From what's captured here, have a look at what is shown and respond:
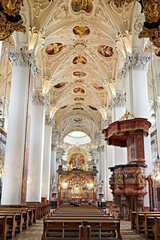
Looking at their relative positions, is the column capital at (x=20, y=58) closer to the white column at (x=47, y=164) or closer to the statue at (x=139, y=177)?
the statue at (x=139, y=177)

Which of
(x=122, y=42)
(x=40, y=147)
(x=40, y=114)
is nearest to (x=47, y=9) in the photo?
(x=122, y=42)

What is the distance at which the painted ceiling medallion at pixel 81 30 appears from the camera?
16.4 metres

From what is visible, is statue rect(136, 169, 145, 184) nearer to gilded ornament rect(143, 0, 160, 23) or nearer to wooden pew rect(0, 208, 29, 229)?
wooden pew rect(0, 208, 29, 229)

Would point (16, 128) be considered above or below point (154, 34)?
below

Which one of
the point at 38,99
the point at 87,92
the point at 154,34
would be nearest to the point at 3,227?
the point at 154,34

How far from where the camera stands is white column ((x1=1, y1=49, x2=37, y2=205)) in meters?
10.4

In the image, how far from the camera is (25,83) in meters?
12.2

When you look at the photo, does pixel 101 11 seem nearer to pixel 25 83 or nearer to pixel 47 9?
pixel 47 9

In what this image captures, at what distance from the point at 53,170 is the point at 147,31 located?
2537cm

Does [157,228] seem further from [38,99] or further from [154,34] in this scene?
[38,99]

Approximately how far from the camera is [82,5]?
14633 mm

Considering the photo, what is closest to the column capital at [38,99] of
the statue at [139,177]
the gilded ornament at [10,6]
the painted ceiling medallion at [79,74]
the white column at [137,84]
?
the painted ceiling medallion at [79,74]

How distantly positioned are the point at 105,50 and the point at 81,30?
8.44ft

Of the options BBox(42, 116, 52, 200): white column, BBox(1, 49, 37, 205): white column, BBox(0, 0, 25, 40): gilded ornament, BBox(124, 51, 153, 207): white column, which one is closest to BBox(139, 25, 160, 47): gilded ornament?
BBox(0, 0, 25, 40): gilded ornament
